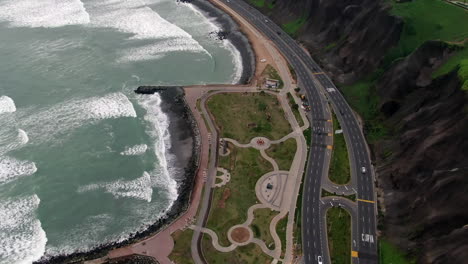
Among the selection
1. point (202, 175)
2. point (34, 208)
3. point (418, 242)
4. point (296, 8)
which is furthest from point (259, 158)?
point (296, 8)

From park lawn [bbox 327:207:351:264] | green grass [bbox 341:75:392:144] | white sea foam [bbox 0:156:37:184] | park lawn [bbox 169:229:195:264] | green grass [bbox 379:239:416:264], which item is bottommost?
A: white sea foam [bbox 0:156:37:184]

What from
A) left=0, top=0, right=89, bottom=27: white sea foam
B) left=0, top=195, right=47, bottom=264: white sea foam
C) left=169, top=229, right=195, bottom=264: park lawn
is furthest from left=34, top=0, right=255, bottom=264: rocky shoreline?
left=0, top=0, right=89, bottom=27: white sea foam

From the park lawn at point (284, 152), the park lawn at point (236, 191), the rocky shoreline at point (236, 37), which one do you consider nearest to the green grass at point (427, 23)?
the park lawn at point (284, 152)

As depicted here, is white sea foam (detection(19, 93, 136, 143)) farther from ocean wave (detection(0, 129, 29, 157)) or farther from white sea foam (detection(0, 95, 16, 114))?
white sea foam (detection(0, 95, 16, 114))

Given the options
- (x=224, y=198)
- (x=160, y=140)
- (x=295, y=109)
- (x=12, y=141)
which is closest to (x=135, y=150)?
(x=160, y=140)

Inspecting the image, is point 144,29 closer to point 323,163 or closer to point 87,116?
point 87,116

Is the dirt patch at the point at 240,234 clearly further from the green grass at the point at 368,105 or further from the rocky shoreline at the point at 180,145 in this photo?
the green grass at the point at 368,105
